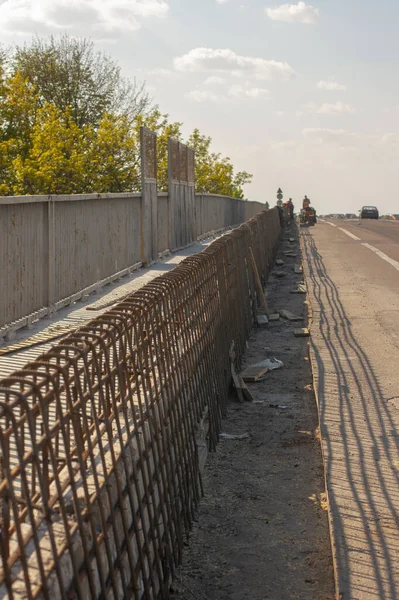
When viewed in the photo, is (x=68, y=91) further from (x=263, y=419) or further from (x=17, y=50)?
(x=263, y=419)

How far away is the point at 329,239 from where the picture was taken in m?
42.4

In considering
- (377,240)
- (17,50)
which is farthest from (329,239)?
(17,50)

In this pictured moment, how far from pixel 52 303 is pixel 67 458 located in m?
10.0

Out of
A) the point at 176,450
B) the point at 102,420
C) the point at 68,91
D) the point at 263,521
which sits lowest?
the point at 263,521

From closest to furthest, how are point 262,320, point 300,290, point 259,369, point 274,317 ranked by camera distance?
point 259,369, point 262,320, point 274,317, point 300,290

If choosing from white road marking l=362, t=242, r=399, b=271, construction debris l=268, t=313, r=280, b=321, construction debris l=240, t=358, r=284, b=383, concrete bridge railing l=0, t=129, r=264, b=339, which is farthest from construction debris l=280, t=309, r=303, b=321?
white road marking l=362, t=242, r=399, b=271

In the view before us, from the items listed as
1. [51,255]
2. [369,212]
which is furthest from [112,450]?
[369,212]

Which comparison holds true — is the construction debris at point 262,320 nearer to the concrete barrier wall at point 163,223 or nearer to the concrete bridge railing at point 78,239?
the concrete bridge railing at point 78,239

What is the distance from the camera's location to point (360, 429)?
7.77 metres

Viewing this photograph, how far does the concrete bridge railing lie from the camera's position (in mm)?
11805

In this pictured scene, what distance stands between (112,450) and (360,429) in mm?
3901

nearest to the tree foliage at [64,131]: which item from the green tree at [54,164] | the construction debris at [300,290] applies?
the green tree at [54,164]

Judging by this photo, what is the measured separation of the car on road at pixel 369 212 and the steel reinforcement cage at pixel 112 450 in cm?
9305

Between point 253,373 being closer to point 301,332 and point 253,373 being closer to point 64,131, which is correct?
point 301,332
